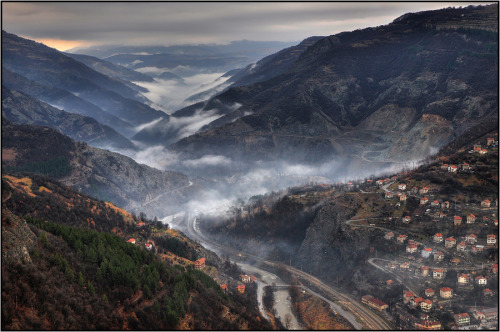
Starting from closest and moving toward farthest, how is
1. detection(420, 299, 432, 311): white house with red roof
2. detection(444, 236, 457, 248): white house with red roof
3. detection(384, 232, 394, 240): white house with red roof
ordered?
1. detection(420, 299, 432, 311): white house with red roof
2. detection(444, 236, 457, 248): white house with red roof
3. detection(384, 232, 394, 240): white house with red roof

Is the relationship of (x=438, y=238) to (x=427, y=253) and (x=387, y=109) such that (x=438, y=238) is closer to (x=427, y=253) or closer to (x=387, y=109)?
(x=427, y=253)

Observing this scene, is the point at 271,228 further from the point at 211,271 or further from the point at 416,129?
the point at 416,129

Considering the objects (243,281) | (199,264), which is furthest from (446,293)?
(199,264)

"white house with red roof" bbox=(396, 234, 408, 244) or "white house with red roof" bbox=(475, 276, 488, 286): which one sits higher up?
"white house with red roof" bbox=(396, 234, 408, 244)

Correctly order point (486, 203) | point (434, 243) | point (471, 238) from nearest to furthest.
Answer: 1. point (471, 238)
2. point (434, 243)
3. point (486, 203)

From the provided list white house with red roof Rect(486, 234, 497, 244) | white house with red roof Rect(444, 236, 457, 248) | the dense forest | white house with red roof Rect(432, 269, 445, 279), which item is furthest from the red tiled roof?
white house with red roof Rect(486, 234, 497, 244)

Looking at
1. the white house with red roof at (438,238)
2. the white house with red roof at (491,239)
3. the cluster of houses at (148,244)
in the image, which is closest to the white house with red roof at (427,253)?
the white house with red roof at (438,238)

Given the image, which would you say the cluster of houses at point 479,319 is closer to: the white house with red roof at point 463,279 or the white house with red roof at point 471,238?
the white house with red roof at point 463,279

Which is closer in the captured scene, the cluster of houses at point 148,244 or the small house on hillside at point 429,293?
the small house on hillside at point 429,293

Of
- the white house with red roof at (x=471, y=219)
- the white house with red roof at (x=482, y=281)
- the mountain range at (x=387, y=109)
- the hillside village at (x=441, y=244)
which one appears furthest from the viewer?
the mountain range at (x=387, y=109)

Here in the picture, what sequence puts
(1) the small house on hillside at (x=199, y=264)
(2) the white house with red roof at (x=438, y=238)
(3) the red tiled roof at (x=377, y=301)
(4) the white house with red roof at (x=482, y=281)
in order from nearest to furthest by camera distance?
(4) the white house with red roof at (x=482, y=281), (3) the red tiled roof at (x=377, y=301), (1) the small house on hillside at (x=199, y=264), (2) the white house with red roof at (x=438, y=238)

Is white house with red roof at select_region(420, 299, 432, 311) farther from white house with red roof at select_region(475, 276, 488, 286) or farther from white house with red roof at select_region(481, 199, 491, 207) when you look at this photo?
white house with red roof at select_region(481, 199, 491, 207)
